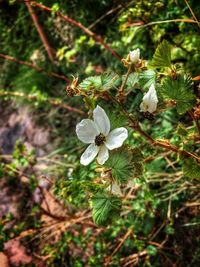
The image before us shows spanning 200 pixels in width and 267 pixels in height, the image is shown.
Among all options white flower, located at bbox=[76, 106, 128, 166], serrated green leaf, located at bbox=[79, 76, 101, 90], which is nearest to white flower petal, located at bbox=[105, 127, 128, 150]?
white flower, located at bbox=[76, 106, 128, 166]

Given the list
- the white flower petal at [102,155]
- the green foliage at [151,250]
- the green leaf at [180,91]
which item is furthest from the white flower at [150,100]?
the green foliage at [151,250]

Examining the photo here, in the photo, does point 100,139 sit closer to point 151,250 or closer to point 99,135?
point 99,135

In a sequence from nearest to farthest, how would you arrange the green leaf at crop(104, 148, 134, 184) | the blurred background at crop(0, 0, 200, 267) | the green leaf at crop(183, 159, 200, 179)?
the green leaf at crop(104, 148, 134, 184) → the green leaf at crop(183, 159, 200, 179) → the blurred background at crop(0, 0, 200, 267)

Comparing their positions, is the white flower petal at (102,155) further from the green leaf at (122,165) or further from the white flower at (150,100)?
the white flower at (150,100)

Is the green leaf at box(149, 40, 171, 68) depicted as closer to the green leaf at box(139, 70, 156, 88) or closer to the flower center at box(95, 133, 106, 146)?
the green leaf at box(139, 70, 156, 88)

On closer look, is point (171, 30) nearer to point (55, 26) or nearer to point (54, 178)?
point (54, 178)
